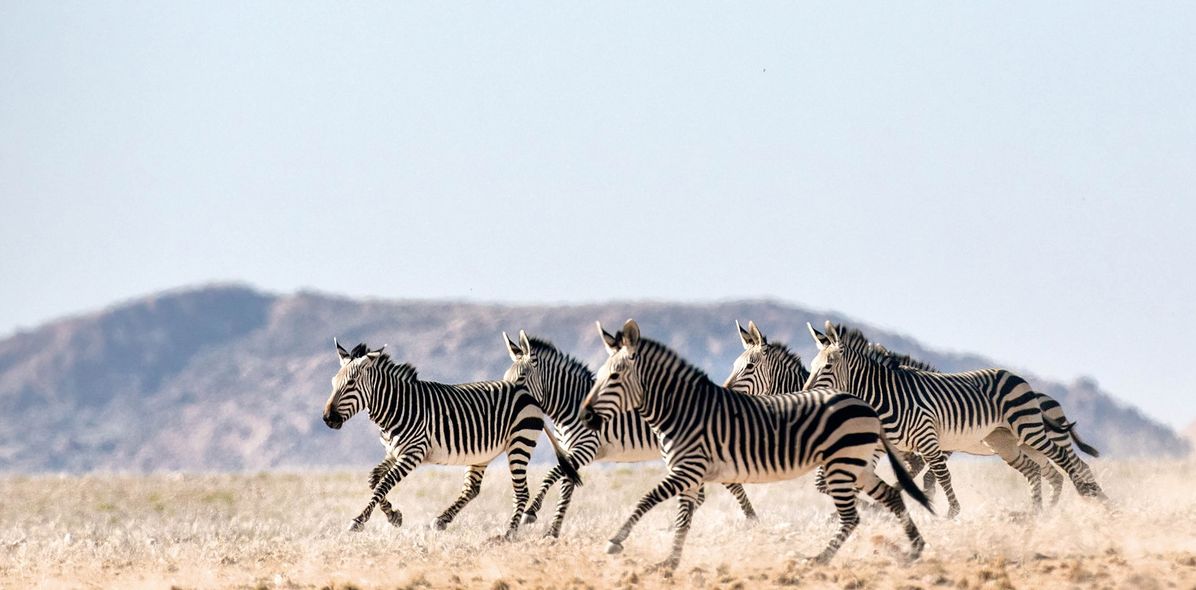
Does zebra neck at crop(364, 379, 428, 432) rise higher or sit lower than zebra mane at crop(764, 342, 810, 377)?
lower

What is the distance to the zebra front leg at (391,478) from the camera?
51.2 feet

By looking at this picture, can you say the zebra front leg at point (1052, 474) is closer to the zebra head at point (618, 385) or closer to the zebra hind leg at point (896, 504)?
the zebra hind leg at point (896, 504)

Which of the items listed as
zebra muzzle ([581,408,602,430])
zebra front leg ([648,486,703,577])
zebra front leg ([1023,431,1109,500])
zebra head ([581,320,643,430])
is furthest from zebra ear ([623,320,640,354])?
zebra front leg ([1023,431,1109,500])

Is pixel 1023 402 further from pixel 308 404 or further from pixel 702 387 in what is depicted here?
pixel 308 404

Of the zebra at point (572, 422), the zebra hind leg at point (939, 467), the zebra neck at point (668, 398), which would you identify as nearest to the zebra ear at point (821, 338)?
the zebra hind leg at point (939, 467)

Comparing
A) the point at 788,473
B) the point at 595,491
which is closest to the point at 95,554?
the point at 788,473

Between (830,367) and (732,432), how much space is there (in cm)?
292

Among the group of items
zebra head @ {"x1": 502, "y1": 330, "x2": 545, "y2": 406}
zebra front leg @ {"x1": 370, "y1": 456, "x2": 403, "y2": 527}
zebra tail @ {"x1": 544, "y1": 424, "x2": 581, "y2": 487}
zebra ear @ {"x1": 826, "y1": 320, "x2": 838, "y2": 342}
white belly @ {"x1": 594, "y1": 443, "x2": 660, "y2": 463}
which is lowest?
zebra front leg @ {"x1": 370, "y1": 456, "x2": 403, "y2": 527}

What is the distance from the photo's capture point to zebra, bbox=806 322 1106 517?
15852 mm

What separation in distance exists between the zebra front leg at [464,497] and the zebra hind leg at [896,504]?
5.18 meters

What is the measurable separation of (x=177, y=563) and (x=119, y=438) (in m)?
182

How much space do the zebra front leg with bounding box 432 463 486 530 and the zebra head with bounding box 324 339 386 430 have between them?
1.45 metres

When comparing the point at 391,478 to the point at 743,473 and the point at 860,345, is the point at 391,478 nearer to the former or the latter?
the point at 743,473

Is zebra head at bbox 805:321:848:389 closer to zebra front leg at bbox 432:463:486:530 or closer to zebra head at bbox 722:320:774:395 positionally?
zebra head at bbox 722:320:774:395
